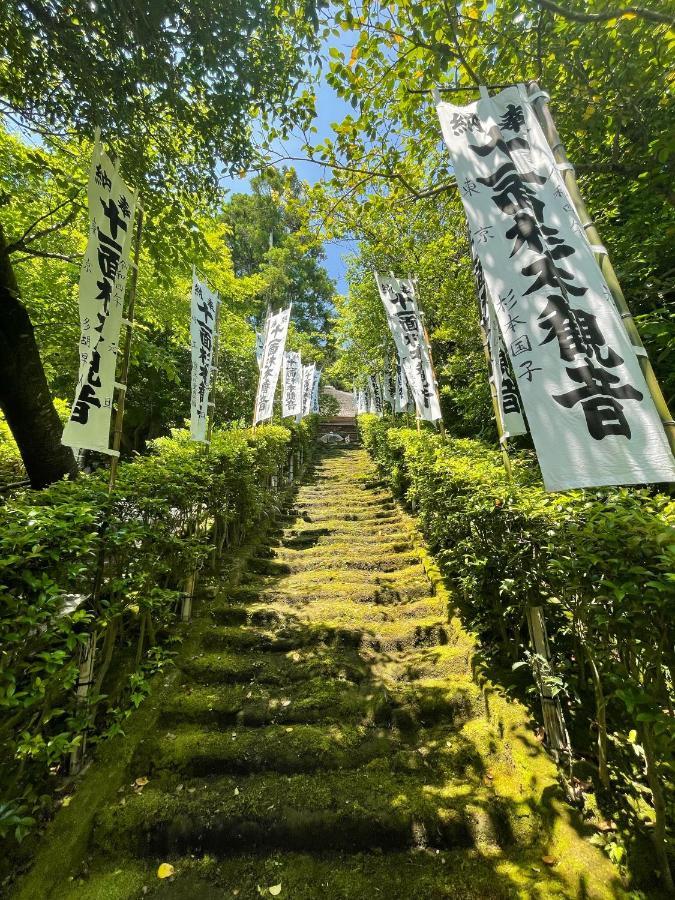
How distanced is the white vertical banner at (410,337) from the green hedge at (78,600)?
3.88 meters

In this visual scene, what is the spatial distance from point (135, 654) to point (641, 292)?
6.83m

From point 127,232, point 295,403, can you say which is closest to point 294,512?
point 295,403

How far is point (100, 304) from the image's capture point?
116 inches

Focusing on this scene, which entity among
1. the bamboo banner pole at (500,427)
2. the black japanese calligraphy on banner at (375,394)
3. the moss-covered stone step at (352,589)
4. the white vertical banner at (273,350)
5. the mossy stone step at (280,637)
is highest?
the black japanese calligraphy on banner at (375,394)

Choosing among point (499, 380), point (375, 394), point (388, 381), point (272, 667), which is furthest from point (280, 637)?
point (375, 394)

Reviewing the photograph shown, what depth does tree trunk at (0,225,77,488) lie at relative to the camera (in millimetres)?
4070

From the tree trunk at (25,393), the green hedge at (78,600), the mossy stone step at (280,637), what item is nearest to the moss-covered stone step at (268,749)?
the green hedge at (78,600)

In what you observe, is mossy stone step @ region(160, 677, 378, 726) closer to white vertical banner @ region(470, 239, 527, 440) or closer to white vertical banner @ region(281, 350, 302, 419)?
white vertical banner @ region(470, 239, 527, 440)

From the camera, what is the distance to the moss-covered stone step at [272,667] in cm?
349

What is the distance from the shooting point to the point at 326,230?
18.6 feet

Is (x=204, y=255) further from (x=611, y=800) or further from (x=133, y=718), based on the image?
(x=611, y=800)

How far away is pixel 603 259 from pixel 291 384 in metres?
11.2

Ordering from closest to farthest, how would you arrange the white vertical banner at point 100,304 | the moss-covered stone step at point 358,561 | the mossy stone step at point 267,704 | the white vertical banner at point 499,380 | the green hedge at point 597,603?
the green hedge at point 597,603 < the white vertical banner at point 100,304 < the mossy stone step at point 267,704 < the white vertical banner at point 499,380 < the moss-covered stone step at point 358,561

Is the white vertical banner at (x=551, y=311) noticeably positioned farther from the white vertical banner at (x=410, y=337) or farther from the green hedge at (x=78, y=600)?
the white vertical banner at (x=410, y=337)
